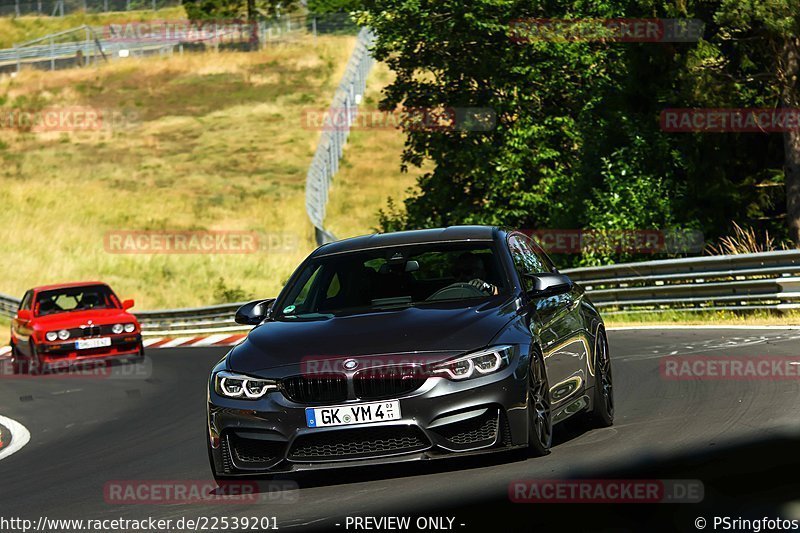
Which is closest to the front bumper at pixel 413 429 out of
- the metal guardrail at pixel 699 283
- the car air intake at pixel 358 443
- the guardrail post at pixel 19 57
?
the car air intake at pixel 358 443

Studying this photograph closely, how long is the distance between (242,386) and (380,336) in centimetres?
83

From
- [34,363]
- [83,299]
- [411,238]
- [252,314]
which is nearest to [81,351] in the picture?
[34,363]

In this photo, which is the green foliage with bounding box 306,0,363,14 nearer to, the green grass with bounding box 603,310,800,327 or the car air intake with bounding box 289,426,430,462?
the green grass with bounding box 603,310,800,327

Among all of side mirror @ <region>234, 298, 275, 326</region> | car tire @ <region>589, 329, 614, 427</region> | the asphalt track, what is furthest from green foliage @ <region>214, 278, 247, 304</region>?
side mirror @ <region>234, 298, 275, 326</region>

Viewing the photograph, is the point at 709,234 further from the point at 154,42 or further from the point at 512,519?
the point at 154,42

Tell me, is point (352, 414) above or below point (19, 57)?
above

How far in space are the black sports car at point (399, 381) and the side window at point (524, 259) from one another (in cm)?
9

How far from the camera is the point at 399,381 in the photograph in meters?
7.79

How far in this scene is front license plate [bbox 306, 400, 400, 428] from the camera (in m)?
7.72

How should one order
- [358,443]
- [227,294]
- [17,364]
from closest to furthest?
[358,443] < [17,364] < [227,294]

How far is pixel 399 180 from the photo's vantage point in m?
64.1

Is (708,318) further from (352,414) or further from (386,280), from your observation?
(352,414)

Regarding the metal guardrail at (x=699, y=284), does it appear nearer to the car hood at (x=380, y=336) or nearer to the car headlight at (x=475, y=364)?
the car hood at (x=380, y=336)

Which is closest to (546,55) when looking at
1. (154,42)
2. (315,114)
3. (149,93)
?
(315,114)
